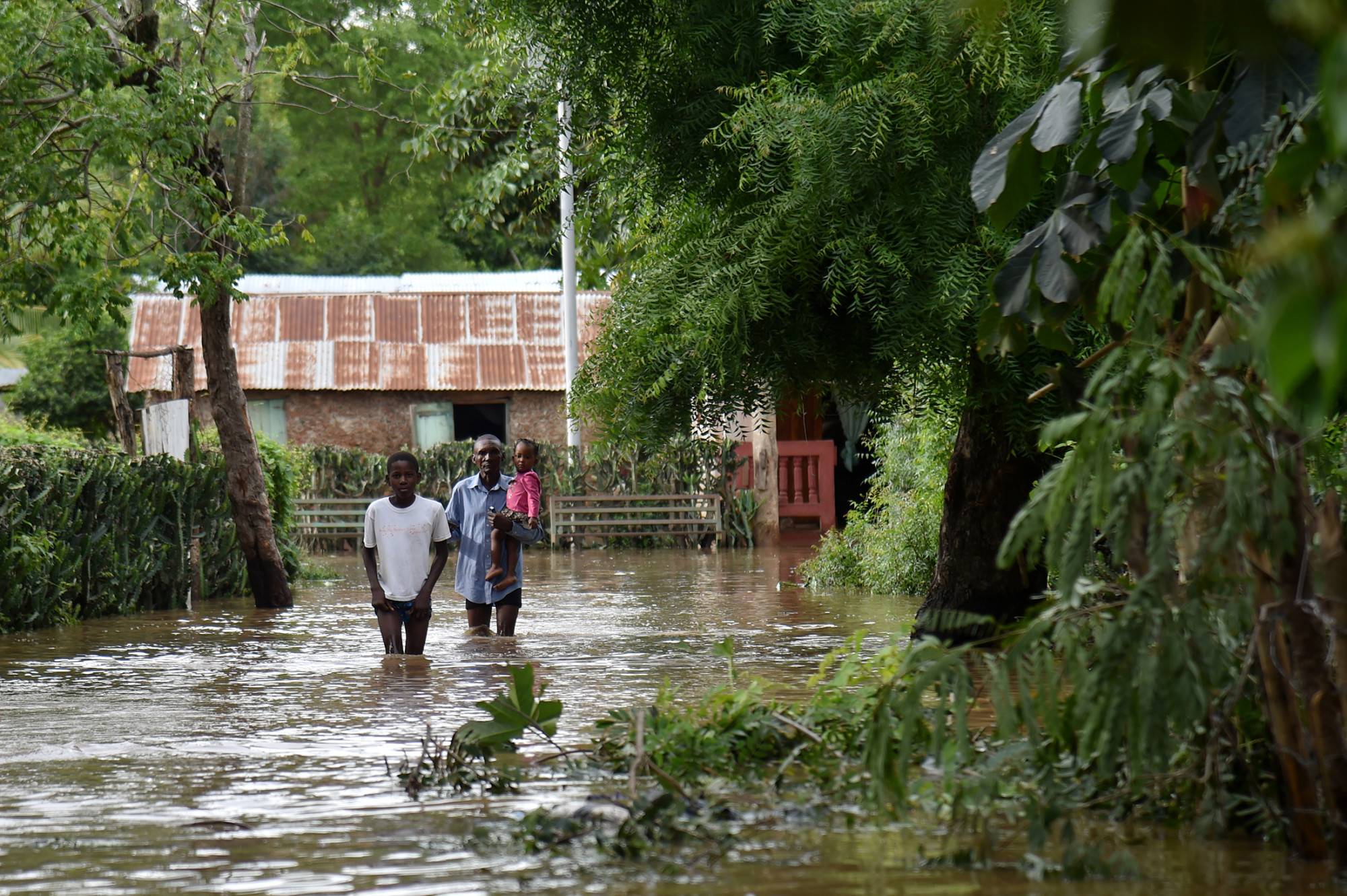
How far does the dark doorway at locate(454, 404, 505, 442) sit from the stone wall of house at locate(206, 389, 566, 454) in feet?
3.58

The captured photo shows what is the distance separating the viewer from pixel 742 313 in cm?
766

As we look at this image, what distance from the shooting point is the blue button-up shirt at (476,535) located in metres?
11.4

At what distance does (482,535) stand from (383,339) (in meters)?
22.0

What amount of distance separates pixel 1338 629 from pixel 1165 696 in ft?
1.80

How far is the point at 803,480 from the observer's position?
28.0 meters

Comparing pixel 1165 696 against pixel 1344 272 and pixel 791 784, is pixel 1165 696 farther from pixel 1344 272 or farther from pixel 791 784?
pixel 1344 272

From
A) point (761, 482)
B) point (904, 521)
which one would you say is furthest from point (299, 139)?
point (904, 521)

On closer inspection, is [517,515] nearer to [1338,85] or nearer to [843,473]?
[1338,85]

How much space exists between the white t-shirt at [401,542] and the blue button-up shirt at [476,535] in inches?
52.6

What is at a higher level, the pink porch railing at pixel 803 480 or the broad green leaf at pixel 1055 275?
the broad green leaf at pixel 1055 275

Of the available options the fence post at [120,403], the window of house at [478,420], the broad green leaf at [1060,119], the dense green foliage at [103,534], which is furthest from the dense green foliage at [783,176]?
the window of house at [478,420]

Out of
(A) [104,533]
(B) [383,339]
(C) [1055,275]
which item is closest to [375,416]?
(B) [383,339]

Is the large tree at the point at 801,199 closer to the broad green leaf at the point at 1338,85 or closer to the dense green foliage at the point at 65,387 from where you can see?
the broad green leaf at the point at 1338,85

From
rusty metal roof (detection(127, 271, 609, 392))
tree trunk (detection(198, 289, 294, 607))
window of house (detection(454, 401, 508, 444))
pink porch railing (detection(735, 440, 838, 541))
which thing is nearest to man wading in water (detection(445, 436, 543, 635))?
tree trunk (detection(198, 289, 294, 607))
